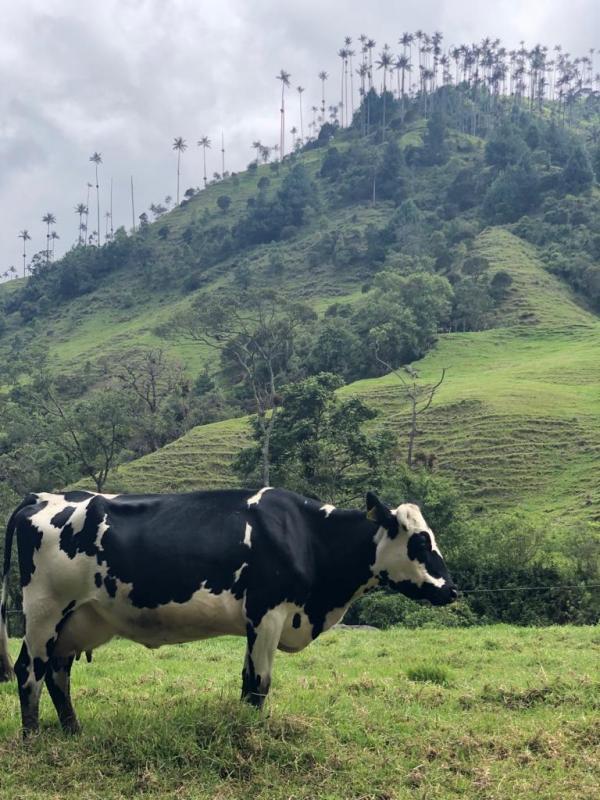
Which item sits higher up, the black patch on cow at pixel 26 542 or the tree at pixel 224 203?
the tree at pixel 224 203

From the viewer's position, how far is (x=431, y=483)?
3366 cm

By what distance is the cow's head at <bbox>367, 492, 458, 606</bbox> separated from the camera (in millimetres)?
7855

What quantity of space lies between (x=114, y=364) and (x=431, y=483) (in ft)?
228

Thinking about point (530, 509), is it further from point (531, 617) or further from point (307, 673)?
point (307, 673)

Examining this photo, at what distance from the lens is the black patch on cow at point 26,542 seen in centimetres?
770

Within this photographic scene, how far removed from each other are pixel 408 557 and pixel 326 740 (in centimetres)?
183

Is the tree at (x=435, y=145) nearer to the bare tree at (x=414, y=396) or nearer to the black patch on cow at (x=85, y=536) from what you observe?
the bare tree at (x=414, y=396)

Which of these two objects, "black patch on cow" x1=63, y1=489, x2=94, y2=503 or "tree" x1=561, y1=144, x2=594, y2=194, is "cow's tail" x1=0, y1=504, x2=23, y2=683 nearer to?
"black patch on cow" x1=63, y1=489, x2=94, y2=503

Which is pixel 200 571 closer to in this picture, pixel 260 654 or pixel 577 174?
pixel 260 654

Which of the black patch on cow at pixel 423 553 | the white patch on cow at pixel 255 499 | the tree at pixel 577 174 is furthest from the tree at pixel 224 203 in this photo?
the black patch on cow at pixel 423 553

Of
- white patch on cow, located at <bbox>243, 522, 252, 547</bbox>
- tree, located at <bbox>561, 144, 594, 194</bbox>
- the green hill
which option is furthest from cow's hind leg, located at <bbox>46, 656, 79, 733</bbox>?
tree, located at <bbox>561, 144, 594, 194</bbox>

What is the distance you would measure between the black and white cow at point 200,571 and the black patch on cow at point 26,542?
1 cm

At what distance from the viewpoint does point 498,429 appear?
55031 mm

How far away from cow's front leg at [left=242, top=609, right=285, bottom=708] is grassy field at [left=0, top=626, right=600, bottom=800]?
0.20 meters
